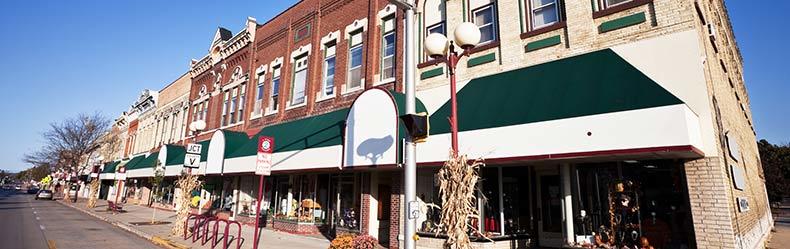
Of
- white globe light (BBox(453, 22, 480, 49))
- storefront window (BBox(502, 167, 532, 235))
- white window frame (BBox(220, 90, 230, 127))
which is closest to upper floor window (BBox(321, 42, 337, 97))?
storefront window (BBox(502, 167, 532, 235))

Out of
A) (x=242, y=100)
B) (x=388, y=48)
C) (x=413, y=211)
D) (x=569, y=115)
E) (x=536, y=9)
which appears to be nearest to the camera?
(x=413, y=211)

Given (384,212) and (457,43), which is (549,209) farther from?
(457,43)

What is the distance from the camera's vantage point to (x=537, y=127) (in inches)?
308

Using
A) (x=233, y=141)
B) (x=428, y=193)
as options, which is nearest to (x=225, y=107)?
(x=233, y=141)

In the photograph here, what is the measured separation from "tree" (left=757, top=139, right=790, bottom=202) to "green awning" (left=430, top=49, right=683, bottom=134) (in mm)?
45476

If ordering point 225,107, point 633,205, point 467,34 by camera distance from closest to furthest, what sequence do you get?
1. point 467,34
2. point 633,205
3. point 225,107

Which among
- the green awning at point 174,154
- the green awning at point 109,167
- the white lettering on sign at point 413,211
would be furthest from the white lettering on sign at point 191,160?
the green awning at point 109,167

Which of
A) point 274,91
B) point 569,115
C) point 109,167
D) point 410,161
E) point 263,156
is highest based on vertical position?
A: point 274,91

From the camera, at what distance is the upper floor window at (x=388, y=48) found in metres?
14.5

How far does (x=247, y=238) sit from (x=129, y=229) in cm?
689

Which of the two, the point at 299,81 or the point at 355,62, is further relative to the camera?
the point at 299,81

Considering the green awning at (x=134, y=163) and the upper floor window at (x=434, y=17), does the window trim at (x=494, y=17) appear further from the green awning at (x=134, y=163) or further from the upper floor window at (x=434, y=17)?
the green awning at (x=134, y=163)

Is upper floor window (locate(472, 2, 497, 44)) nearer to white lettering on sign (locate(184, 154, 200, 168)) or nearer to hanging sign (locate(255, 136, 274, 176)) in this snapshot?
hanging sign (locate(255, 136, 274, 176))

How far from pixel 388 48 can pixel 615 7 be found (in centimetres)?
772
